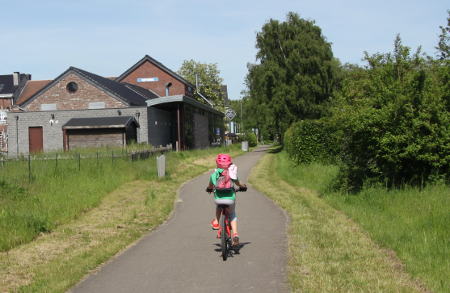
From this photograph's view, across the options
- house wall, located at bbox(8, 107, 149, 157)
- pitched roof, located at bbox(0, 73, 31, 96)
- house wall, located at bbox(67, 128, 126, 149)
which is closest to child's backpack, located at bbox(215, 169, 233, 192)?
house wall, located at bbox(67, 128, 126, 149)

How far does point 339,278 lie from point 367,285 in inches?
16.2

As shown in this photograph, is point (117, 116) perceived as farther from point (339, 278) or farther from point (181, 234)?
point (339, 278)

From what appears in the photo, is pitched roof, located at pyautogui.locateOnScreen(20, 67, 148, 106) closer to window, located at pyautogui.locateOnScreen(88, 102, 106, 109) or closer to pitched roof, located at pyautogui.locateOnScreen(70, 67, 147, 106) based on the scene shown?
pitched roof, located at pyautogui.locateOnScreen(70, 67, 147, 106)

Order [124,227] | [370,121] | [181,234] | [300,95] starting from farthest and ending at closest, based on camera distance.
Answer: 1. [300,95]
2. [370,121]
3. [124,227]
4. [181,234]

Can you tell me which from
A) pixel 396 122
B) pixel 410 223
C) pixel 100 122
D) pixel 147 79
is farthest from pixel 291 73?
pixel 410 223

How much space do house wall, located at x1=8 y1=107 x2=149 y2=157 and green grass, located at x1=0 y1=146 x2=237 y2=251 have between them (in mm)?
16781

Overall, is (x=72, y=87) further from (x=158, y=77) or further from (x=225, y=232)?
(x=225, y=232)

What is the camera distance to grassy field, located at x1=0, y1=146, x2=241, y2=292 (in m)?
6.79

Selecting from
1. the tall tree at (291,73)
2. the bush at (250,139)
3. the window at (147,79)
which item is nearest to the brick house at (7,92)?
the window at (147,79)

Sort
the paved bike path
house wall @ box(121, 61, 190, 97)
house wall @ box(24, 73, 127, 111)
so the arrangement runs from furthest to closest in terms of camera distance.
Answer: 1. house wall @ box(121, 61, 190, 97)
2. house wall @ box(24, 73, 127, 111)
3. the paved bike path

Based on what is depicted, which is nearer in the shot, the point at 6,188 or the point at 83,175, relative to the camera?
the point at 6,188

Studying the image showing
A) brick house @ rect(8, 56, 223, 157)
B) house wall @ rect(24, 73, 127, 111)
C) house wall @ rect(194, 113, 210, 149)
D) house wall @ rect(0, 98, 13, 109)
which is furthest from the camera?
house wall @ rect(0, 98, 13, 109)

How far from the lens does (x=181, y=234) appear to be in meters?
9.77

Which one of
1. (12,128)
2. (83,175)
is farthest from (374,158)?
(12,128)
